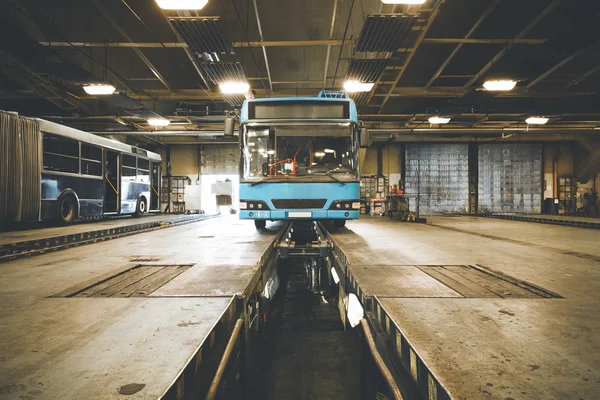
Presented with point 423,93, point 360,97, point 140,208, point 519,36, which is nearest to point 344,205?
point 360,97

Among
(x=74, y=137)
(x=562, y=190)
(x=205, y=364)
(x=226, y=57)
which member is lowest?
(x=205, y=364)

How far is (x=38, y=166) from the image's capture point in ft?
27.3

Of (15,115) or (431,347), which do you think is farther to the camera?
(15,115)

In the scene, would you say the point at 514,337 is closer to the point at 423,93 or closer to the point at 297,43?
the point at 297,43

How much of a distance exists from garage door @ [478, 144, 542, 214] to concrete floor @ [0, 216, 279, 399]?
2059 cm

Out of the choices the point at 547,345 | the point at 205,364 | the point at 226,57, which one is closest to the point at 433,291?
the point at 547,345

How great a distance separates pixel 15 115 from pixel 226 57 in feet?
17.8

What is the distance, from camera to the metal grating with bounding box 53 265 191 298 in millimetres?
3021

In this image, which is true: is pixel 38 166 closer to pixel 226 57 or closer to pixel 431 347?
pixel 226 57

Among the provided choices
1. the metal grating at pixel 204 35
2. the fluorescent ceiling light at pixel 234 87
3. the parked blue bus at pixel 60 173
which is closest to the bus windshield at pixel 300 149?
the metal grating at pixel 204 35

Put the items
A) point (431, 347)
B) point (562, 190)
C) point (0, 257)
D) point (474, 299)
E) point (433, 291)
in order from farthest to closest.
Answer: point (562, 190) → point (0, 257) → point (433, 291) → point (474, 299) → point (431, 347)

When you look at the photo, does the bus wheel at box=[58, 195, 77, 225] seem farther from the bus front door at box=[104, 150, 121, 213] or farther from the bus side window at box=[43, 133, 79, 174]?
the bus front door at box=[104, 150, 121, 213]

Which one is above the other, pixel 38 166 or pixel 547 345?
pixel 38 166

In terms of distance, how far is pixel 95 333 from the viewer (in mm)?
2119
